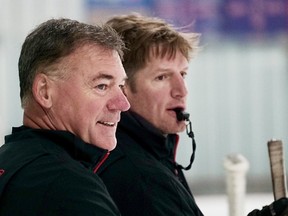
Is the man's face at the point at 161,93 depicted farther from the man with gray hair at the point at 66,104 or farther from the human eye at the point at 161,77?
the man with gray hair at the point at 66,104

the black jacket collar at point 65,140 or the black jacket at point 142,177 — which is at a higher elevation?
the black jacket collar at point 65,140

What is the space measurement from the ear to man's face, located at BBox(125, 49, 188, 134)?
27.7 inches

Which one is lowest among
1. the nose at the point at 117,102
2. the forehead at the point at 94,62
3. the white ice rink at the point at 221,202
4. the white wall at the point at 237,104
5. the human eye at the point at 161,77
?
the white ice rink at the point at 221,202

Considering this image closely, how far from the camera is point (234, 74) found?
691 centimetres

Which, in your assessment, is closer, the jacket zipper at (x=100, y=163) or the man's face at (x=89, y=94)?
the man's face at (x=89, y=94)

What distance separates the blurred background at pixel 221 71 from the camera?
6629mm

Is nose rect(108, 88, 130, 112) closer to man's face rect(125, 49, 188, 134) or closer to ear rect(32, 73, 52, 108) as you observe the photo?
ear rect(32, 73, 52, 108)

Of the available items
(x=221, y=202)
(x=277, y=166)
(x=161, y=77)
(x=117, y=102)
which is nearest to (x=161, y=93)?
(x=161, y=77)

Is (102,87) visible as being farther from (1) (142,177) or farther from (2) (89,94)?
(1) (142,177)

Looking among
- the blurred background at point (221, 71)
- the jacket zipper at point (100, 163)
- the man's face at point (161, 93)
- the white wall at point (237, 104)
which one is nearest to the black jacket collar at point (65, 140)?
the jacket zipper at point (100, 163)

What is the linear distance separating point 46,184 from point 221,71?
545 centimetres

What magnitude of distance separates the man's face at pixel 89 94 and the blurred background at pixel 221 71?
4.83 meters

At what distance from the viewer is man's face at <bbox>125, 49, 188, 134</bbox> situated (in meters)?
2.40

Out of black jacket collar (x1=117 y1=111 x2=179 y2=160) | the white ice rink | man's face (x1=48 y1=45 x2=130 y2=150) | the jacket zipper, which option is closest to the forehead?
man's face (x1=48 y1=45 x2=130 y2=150)
